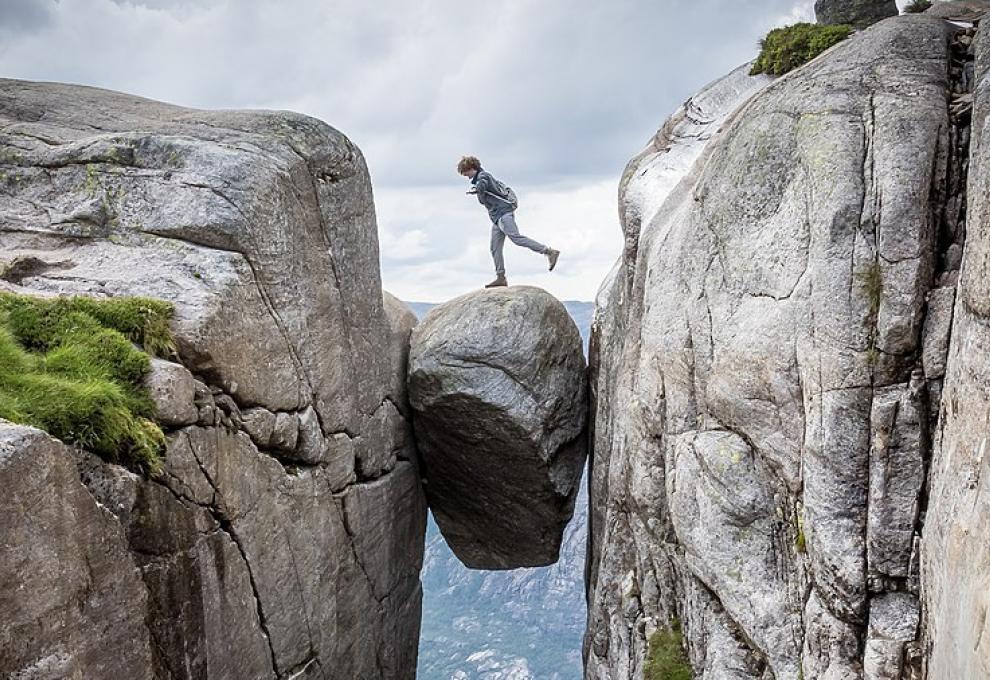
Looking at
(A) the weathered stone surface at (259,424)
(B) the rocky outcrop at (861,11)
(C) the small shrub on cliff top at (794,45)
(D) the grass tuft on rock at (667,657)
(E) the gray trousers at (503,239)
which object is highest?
(B) the rocky outcrop at (861,11)

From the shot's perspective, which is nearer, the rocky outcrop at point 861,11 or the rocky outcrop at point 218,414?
the rocky outcrop at point 218,414

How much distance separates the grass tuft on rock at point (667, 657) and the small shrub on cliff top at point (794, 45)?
11705 millimetres

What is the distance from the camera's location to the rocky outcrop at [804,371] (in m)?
11.5

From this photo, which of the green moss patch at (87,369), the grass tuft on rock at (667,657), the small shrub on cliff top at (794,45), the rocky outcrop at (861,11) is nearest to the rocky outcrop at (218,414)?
the green moss patch at (87,369)

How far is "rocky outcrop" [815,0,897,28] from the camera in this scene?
1914 centimetres

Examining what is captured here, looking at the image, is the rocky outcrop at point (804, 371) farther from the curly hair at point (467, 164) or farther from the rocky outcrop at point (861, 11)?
the curly hair at point (467, 164)

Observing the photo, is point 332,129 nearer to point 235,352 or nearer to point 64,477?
point 235,352

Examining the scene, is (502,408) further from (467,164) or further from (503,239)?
(467,164)

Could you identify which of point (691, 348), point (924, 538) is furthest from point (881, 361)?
point (691, 348)

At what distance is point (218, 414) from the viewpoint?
14.2m

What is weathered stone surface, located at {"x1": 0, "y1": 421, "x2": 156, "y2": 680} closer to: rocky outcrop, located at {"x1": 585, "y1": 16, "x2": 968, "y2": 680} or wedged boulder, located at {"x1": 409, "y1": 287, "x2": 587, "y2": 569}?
rocky outcrop, located at {"x1": 585, "y1": 16, "x2": 968, "y2": 680}

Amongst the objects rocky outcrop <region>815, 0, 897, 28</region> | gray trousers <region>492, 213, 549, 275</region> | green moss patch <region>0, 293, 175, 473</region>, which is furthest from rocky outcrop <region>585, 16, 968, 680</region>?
green moss patch <region>0, 293, 175, 473</region>

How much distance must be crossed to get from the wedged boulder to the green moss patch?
8986 millimetres

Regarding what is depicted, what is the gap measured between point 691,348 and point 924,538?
5.43m
